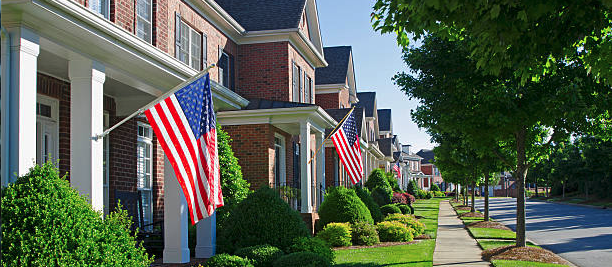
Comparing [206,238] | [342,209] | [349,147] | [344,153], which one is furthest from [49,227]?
[349,147]

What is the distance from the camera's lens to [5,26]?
6.49 metres

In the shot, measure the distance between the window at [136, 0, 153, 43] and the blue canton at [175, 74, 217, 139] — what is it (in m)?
4.17

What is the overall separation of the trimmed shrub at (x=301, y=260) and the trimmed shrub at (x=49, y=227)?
10.9ft

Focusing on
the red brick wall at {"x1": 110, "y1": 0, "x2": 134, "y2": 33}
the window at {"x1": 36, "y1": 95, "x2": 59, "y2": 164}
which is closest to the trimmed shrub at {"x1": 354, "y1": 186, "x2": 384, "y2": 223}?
the red brick wall at {"x1": 110, "y1": 0, "x2": 134, "y2": 33}

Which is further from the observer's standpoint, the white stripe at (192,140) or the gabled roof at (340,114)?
the gabled roof at (340,114)

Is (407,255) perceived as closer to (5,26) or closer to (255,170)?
(255,170)

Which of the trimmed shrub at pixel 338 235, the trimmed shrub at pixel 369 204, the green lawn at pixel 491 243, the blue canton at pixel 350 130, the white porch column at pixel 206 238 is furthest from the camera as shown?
the trimmed shrub at pixel 369 204

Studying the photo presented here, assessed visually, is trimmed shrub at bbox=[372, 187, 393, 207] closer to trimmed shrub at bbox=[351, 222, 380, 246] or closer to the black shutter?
trimmed shrub at bbox=[351, 222, 380, 246]

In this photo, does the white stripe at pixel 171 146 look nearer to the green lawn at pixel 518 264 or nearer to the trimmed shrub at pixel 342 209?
the green lawn at pixel 518 264

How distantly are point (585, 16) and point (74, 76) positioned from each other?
6.63 meters

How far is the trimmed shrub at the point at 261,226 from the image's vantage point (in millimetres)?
10570

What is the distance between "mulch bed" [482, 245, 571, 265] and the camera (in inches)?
505

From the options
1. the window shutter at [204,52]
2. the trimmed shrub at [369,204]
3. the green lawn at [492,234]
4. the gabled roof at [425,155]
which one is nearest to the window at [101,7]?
the window shutter at [204,52]

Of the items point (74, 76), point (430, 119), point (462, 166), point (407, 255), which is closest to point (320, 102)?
point (462, 166)
